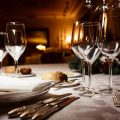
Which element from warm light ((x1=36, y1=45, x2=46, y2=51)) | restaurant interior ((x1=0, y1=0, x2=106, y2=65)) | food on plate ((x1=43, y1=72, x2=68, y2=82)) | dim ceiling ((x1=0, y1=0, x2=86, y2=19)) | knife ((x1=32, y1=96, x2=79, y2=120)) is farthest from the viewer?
warm light ((x1=36, y1=45, x2=46, y2=51))

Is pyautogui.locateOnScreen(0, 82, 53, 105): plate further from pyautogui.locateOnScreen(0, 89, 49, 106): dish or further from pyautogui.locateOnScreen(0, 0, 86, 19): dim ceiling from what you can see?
pyautogui.locateOnScreen(0, 0, 86, 19): dim ceiling

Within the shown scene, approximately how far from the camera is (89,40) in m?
0.69

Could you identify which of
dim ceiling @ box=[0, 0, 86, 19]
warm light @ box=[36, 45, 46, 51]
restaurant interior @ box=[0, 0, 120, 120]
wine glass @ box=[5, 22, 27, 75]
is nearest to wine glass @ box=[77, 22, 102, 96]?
restaurant interior @ box=[0, 0, 120, 120]

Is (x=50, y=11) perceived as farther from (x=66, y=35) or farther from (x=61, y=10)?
(x=66, y=35)

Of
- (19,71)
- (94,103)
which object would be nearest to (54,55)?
(19,71)

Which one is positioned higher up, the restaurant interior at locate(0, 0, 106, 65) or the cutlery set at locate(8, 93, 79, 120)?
the restaurant interior at locate(0, 0, 106, 65)

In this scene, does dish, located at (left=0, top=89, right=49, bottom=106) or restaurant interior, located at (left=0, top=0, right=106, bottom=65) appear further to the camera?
restaurant interior, located at (left=0, top=0, right=106, bottom=65)

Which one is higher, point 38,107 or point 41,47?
point 41,47

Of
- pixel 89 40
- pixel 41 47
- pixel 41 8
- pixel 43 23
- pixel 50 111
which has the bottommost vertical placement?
pixel 50 111

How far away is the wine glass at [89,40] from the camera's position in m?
0.68

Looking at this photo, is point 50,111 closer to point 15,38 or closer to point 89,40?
point 89,40

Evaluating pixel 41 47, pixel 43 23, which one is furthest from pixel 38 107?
pixel 43 23

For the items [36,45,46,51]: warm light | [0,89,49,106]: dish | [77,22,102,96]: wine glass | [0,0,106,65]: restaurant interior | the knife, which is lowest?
the knife

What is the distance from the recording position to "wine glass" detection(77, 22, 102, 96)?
68cm
